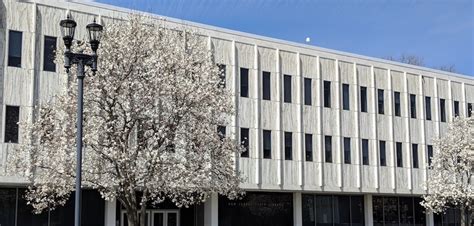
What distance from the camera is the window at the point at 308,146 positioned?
3838 cm

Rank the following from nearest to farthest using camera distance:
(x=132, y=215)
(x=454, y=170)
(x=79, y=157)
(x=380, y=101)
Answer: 1. (x=79, y=157)
2. (x=132, y=215)
3. (x=454, y=170)
4. (x=380, y=101)

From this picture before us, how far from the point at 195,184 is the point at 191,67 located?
3.75 meters

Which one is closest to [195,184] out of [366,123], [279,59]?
[279,59]

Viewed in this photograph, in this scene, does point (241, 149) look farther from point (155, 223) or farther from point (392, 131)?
point (392, 131)

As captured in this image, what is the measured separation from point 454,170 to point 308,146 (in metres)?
8.64

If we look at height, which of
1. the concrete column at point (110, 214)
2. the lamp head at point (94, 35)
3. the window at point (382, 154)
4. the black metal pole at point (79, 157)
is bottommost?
the concrete column at point (110, 214)

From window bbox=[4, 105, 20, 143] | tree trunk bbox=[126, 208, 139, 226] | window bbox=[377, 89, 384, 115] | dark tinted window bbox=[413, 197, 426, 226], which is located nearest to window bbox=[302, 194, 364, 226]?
dark tinted window bbox=[413, 197, 426, 226]

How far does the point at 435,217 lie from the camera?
4616 cm

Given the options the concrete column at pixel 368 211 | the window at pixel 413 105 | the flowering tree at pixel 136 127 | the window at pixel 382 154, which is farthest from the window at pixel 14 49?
the window at pixel 413 105

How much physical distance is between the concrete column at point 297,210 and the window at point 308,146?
243 cm

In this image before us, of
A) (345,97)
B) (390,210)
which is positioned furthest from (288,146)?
(390,210)

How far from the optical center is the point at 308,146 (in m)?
38.5

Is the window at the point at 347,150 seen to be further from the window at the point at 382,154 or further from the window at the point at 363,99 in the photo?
the window at the point at 382,154

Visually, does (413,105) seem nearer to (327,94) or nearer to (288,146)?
(327,94)
